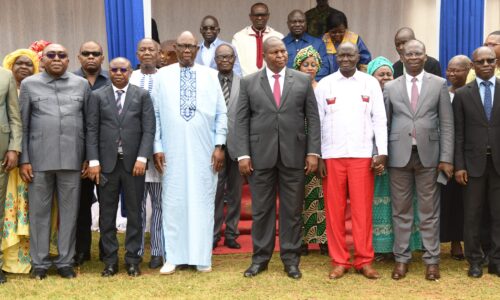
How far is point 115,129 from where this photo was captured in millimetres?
6355

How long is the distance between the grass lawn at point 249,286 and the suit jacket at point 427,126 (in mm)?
1042

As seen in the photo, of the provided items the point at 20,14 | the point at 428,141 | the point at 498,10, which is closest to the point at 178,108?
the point at 428,141

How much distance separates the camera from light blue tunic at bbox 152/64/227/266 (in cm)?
648

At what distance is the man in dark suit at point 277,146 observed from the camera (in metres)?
6.25

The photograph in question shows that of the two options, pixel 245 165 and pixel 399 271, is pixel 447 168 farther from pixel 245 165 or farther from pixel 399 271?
pixel 245 165

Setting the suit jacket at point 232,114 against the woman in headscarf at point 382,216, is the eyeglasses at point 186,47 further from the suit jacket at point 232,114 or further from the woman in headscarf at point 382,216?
the woman in headscarf at point 382,216

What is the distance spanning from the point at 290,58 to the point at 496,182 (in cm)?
325

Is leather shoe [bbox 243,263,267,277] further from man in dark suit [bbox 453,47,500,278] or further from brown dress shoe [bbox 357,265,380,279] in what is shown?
man in dark suit [bbox 453,47,500,278]

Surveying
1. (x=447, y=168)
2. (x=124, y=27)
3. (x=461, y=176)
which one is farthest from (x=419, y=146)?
(x=124, y=27)

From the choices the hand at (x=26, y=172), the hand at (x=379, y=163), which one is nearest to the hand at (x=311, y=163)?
the hand at (x=379, y=163)

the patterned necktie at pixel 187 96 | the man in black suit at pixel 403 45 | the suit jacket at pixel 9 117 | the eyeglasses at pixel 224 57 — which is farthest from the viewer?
the man in black suit at pixel 403 45

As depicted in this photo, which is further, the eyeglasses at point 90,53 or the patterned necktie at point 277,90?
the eyeglasses at point 90,53

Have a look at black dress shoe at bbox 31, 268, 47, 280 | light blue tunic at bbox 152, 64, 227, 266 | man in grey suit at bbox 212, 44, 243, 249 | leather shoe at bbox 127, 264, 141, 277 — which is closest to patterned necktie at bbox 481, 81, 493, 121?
light blue tunic at bbox 152, 64, 227, 266

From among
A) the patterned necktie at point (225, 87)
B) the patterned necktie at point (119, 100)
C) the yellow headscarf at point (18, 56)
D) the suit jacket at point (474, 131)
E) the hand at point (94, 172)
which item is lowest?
the hand at point (94, 172)
